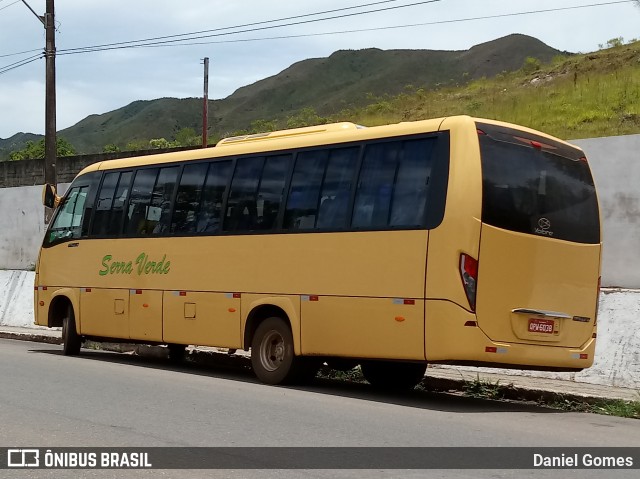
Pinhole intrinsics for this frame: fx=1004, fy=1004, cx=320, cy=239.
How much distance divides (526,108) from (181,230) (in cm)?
1996

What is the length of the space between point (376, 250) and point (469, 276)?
1.35m

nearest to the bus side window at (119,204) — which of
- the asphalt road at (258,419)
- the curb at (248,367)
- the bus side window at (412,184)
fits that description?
the curb at (248,367)

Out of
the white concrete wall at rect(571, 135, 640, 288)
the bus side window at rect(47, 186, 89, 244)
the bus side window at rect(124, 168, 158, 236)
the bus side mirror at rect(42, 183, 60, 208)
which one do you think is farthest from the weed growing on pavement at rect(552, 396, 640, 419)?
the bus side mirror at rect(42, 183, 60, 208)

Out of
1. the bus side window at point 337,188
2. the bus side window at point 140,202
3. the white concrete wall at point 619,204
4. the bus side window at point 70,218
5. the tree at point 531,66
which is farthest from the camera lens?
the tree at point 531,66

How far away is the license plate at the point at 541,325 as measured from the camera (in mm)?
11055

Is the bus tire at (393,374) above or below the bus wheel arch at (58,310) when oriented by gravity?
below

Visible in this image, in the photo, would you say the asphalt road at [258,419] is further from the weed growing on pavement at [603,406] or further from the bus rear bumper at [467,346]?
the bus rear bumper at [467,346]

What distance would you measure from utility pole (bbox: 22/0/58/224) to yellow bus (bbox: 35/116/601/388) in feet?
30.1

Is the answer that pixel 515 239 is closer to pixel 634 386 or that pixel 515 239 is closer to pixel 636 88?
pixel 634 386

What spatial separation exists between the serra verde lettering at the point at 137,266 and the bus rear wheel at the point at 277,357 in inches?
96.7

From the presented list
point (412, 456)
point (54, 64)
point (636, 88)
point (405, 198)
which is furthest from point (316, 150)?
point (636, 88)

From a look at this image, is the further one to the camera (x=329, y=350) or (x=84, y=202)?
(x=84, y=202)

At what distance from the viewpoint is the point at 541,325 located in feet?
36.6

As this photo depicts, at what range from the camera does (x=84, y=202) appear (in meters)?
17.4
